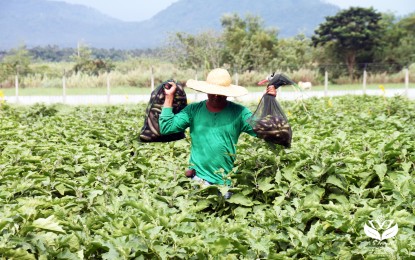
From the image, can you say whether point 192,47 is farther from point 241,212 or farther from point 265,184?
point 241,212

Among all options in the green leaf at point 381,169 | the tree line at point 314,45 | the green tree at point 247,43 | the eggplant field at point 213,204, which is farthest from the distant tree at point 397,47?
the green leaf at point 381,169

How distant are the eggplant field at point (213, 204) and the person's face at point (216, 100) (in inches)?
16.1

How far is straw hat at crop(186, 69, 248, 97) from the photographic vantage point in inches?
201

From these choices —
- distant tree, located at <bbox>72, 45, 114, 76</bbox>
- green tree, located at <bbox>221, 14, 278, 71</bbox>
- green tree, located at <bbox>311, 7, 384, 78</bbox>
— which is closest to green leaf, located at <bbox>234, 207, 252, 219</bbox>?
distant tree, located at <bbox>72, 45, 114, 76</bbox>

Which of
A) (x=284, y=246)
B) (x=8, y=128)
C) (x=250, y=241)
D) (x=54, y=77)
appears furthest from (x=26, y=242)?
(x=54, y=77)

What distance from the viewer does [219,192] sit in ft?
16.5

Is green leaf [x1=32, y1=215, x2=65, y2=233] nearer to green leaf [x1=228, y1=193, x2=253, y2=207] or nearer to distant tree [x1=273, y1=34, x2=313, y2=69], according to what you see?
green leaf [x1=228, y1=193, x2=253, y2=207]

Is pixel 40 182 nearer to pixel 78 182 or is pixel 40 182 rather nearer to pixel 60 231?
pixel 78 182

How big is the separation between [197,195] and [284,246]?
1147 mm

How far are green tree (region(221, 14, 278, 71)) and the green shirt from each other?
2986 cm

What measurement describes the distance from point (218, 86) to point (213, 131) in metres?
0.37

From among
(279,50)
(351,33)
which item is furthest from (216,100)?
(351,33)

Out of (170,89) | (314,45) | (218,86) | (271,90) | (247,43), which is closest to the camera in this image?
(271,90)

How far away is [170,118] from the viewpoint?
5297 millimetres
